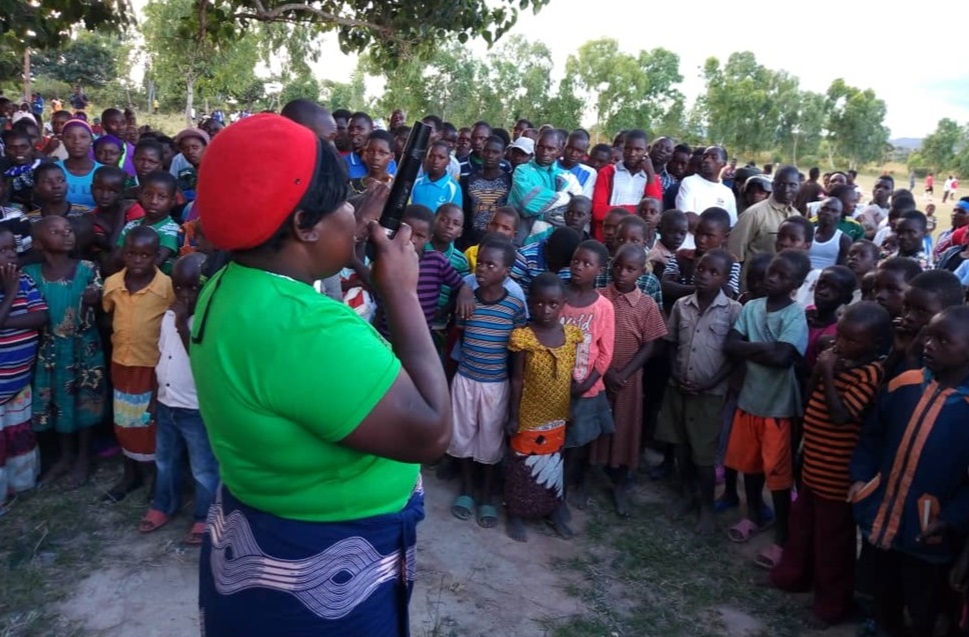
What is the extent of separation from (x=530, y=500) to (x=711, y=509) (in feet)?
3.26

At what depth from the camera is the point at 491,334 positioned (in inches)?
142

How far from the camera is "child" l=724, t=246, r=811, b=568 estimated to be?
11.0 feet

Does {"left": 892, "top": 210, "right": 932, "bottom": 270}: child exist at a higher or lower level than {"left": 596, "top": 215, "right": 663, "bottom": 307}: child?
higher

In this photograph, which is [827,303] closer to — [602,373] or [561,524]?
[602,373]

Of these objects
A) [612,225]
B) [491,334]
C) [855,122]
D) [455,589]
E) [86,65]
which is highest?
[855,122]

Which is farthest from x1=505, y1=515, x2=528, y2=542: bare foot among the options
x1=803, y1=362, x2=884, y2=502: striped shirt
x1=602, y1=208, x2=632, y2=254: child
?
x1=602, y1=208, x2=632, y2=254: child

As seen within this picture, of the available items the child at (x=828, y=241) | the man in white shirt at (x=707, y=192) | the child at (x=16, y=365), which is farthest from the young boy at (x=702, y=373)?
the child at (x=16, y=365)

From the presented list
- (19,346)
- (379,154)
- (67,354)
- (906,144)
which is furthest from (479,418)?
(906,144)

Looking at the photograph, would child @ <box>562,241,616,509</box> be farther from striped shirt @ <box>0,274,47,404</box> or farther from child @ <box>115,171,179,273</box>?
striped shirt @ <box>0,274,47,404</box>

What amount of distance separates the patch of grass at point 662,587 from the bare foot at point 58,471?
2.80m

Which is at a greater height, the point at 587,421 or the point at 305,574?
the point at 305,574

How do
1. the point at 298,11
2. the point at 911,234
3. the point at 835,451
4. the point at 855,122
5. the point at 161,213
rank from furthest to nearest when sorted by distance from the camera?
the point at 855,122 < the point at 298,11 < the point at 911,234 < the point at 161,213 < the point at 835,451

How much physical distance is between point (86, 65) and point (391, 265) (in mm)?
46140

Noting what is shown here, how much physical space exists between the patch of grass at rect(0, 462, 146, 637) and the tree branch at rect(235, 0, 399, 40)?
318 cm
